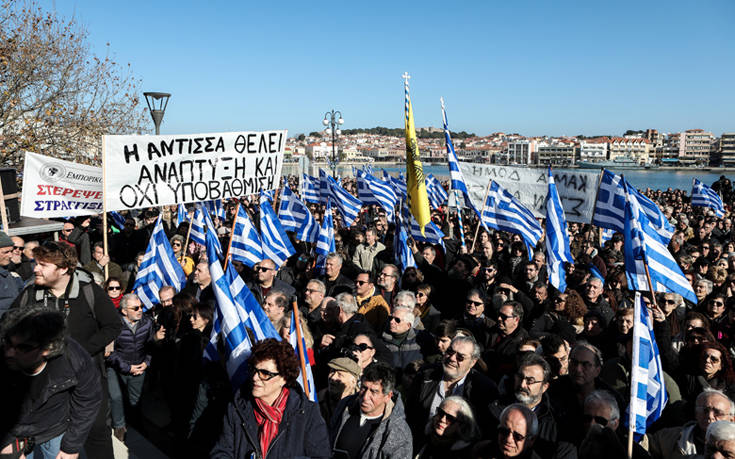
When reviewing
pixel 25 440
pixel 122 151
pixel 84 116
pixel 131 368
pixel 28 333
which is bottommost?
pixel 131 368

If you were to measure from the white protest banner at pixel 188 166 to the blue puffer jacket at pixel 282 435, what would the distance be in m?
3.99

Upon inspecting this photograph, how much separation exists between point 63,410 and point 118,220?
9.86 meters

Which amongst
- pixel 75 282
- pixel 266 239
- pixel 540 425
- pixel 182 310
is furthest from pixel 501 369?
pixel 266 239

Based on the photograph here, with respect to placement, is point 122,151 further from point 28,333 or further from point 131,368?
point 28,333

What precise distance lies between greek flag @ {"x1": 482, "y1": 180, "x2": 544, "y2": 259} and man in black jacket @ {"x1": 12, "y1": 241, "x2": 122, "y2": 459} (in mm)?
6617

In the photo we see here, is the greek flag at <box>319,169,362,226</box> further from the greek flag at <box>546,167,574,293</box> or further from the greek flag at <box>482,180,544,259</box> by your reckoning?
the greek flag at <box>546,167,574,293</box>

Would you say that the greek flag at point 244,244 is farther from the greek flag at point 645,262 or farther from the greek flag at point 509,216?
the greek flag at point 645,262

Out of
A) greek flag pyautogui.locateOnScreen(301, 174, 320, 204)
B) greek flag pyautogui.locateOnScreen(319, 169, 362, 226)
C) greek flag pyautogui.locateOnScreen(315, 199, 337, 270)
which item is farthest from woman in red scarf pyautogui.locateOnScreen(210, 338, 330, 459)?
greek flag pyautogui.locateOnScreen(301, 174, 320, 204)

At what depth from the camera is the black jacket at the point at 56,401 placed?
299 centimetres

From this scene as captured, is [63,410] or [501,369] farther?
[501,369]

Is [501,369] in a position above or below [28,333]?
below

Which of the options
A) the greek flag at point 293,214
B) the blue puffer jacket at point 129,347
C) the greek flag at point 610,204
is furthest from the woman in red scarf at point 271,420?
the greek flag at point 293,214

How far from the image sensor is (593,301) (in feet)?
21.2

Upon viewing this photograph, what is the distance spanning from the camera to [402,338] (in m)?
4.86
